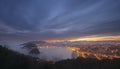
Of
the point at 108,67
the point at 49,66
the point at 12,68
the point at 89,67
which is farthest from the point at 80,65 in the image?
the point at 12,68

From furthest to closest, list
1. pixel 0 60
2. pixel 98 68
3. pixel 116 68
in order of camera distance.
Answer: pixel 98 68 → pixel 116 68 → pixel 0 60

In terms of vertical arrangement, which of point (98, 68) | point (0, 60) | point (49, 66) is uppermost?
point (0, 60)

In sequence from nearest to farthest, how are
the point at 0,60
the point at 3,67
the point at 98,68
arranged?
1. the point at 3,67
2. the point at 0,60
3. the point at 98,68

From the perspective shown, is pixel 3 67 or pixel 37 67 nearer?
pixel 3 67

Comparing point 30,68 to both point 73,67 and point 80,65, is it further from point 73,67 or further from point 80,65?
point 80,65

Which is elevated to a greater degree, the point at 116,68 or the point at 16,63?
the point at 16,63

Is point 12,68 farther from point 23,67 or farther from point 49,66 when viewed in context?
point 49,66

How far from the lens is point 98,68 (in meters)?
21.3

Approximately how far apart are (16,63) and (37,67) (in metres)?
2.56

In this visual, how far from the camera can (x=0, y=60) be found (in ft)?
53.3

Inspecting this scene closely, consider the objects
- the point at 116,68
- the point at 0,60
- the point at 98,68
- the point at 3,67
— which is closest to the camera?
the point at 3,67

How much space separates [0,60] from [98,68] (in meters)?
14.0

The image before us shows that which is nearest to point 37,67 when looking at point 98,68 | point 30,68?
point 30,68

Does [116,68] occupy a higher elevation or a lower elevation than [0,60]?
lower
